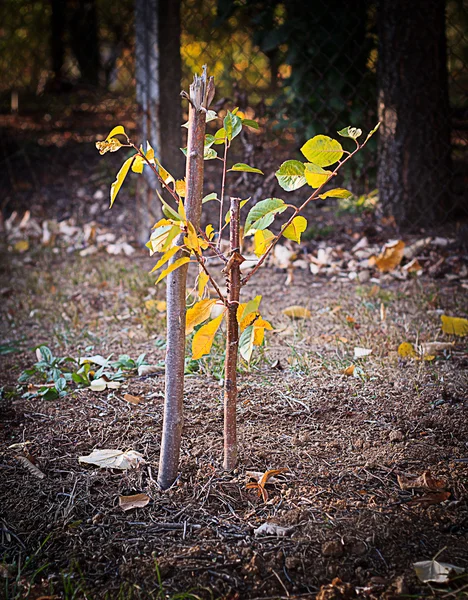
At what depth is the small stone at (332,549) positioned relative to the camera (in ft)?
4.10

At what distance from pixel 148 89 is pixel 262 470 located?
3.19m

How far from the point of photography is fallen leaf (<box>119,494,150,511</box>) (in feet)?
4.68

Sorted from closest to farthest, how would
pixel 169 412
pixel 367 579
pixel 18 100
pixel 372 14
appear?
pixel 367 579
pixel 169 412
pixel 372 14
pixel 18 100

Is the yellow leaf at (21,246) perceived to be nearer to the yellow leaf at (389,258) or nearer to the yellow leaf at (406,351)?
the yellow leaf at (389,258)

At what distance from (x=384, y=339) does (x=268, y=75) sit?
117 inches

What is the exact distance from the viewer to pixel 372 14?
4223 mm

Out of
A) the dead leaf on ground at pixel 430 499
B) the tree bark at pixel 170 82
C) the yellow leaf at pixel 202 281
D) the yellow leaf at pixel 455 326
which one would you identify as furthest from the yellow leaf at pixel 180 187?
the tree bark at pixel 170 82

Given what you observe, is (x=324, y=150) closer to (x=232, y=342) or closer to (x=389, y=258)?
(x=232, y=342)

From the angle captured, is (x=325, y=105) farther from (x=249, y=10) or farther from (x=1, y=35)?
(x=1, y=35)

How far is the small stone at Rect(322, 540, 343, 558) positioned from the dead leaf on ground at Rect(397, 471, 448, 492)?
0.28 meters

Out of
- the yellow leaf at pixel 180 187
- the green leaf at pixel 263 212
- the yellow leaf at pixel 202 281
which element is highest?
the yellow leaf at pixel 180 187

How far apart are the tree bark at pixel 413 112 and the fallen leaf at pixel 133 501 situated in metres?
3.09

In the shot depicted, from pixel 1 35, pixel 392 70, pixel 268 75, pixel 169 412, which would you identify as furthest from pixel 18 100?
pixel 169 412

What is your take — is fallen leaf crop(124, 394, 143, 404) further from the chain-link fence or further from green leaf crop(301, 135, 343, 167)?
the chain-link fence
